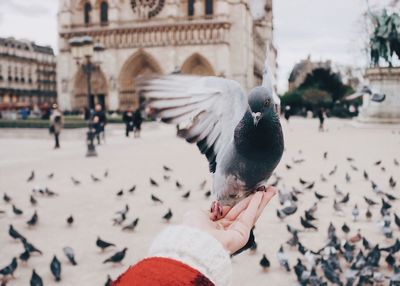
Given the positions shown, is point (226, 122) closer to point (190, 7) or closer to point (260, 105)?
point (260, 105)

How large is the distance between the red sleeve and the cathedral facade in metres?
41.7

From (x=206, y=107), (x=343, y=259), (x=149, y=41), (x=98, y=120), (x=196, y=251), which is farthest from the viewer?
(x=149, y=41)

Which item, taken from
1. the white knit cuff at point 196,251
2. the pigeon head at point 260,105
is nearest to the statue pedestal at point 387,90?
the pigeon head at point 260,105

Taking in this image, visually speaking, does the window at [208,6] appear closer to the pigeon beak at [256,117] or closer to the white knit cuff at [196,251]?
the pigeon beak at [256,117]

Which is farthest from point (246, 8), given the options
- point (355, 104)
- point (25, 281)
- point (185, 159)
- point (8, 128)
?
point (25, 281)

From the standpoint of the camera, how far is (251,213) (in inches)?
57.7

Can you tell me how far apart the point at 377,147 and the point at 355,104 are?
31.3 meters

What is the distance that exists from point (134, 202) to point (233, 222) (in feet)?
19.7

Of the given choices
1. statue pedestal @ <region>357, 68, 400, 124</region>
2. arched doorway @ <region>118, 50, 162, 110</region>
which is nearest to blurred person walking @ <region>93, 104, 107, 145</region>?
statue pedestal @ <region>357, 68, 400, 124</region>

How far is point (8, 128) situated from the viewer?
21719 millimetres

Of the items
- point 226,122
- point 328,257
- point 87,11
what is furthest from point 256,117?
point 87,11

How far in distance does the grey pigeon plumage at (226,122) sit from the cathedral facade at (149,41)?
1598 inches

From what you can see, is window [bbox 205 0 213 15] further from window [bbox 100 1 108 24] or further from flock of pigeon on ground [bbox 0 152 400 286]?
flock of pigeon on ground [bbox 0 152 400 286]

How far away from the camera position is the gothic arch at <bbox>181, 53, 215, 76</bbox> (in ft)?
143
